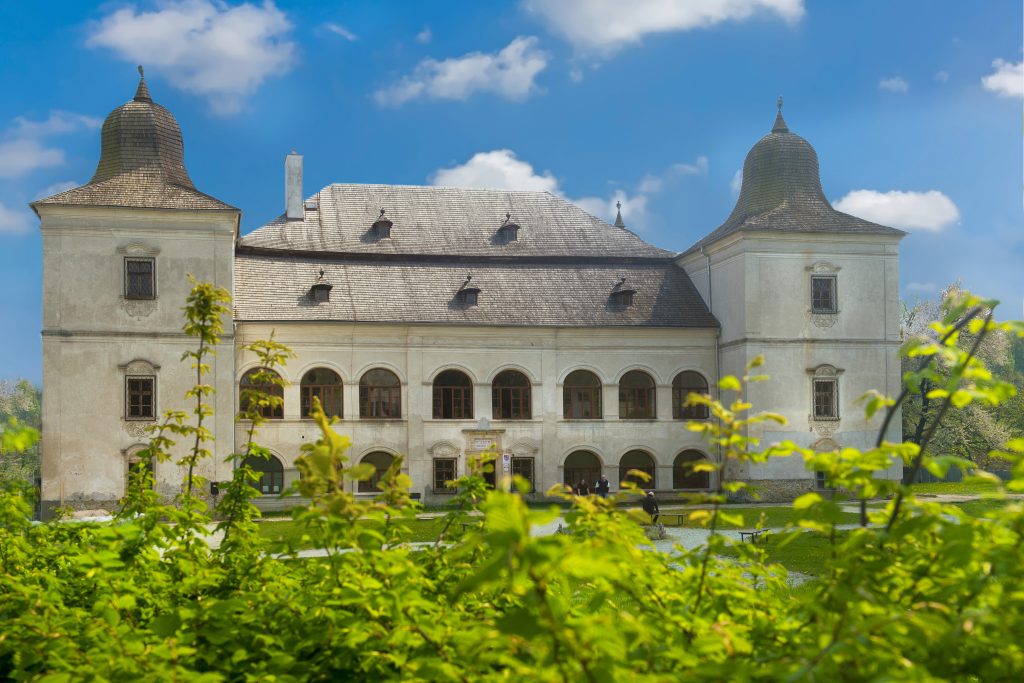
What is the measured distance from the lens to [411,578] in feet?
12.8

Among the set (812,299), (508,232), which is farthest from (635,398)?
(508,232)

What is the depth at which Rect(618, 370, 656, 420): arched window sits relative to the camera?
33219 millimetres

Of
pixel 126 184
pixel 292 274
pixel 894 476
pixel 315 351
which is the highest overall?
pixel 126 184

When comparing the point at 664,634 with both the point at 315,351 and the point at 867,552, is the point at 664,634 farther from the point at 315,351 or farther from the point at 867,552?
the point at 315,351

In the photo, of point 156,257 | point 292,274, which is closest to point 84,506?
point 156,257

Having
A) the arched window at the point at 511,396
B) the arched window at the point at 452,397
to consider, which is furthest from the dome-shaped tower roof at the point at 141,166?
the arched window at the point at 511,396

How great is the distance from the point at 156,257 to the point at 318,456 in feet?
90.2

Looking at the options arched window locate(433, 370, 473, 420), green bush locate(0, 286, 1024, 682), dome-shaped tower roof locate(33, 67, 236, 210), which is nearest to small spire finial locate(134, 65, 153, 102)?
dome-shaped tower roof locate(33, 67, 236, 210)

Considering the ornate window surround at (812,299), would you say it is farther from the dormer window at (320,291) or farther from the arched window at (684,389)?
the dormer window at (320,291)

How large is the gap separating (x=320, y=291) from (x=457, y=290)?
4.87 m

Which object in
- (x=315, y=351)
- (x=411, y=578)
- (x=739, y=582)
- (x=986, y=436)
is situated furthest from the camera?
(x=986, y=436)

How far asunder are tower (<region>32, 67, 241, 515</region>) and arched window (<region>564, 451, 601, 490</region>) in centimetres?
1170

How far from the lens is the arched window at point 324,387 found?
31.3 metres

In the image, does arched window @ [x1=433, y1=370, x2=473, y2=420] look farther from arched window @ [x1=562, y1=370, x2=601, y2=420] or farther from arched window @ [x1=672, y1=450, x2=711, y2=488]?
arched window @ [x1=672, y1=450, x2=711, y2=488]
